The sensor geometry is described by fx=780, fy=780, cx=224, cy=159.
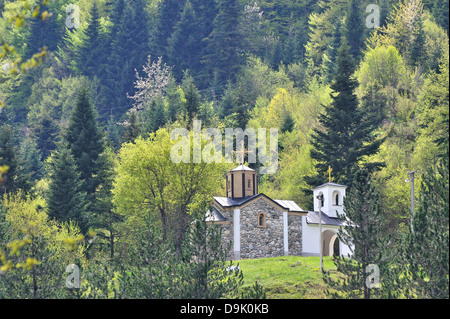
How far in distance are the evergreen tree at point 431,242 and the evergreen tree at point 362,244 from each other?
1.69 meters

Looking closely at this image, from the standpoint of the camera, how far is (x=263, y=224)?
158 ft

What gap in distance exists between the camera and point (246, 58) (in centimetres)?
10162

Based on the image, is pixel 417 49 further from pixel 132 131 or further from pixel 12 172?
pixel 12 172

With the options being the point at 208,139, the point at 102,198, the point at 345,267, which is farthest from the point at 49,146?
the point at 345,267

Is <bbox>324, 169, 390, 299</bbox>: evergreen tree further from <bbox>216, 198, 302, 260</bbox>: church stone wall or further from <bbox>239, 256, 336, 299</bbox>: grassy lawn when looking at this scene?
<bbox>216, 198, 302, 260</bbox>: church stone wall

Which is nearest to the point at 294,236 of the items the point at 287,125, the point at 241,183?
the point at 241,183

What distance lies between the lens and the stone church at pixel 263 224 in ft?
155

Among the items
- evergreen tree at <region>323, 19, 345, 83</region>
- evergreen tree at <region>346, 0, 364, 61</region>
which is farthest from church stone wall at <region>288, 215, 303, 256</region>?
evergreen tree at <region>346, 0, 364, 61</region>

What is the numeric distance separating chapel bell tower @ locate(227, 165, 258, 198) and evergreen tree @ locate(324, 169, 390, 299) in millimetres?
17128

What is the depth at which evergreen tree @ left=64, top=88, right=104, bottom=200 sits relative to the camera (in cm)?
5938

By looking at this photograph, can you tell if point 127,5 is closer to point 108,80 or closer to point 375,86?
point 108,80

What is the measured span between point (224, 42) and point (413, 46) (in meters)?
37.8

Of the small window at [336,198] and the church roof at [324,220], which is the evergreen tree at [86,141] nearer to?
the church roof at [324,220]

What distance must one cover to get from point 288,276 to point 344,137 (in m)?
20.9
